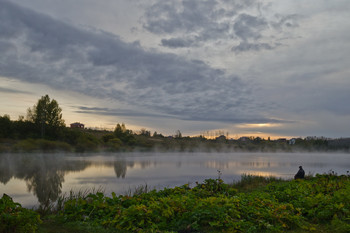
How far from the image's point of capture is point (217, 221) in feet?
25.5

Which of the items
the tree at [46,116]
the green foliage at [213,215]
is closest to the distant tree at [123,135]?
the tree at [46,116]

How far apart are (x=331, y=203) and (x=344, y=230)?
192 centimetres

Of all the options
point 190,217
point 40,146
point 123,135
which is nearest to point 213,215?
point 190,217

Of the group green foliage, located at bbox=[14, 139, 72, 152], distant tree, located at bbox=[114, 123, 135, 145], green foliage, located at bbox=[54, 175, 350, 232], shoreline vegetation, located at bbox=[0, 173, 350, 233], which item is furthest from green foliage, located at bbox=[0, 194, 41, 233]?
distant tree, located at bbox=[114, 123, 135, 145]

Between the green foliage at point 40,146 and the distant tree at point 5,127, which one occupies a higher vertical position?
the distant tree at point 5,127

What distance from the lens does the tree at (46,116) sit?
73.0 m

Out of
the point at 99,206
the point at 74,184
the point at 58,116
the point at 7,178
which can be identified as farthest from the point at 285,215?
the point at 58,116

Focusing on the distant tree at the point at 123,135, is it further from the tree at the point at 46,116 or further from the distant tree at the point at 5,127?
the distant tree at the point at 5,127

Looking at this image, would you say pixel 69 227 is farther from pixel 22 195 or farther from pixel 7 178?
pixel 7 178

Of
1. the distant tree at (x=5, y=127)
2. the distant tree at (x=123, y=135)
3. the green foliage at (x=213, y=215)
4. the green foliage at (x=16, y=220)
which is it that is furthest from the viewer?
the distant tree at (x=123, y=135)

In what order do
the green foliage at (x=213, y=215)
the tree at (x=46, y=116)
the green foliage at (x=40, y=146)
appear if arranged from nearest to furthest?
the green foliage at (x=213, y=215) < the green foliage at (x=40, y=146) < the tree at (x=46, y=116)

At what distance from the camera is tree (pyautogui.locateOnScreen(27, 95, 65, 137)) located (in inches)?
2874

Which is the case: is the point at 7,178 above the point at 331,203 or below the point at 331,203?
below

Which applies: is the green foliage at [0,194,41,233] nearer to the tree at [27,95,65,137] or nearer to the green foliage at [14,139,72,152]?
the green foliage at [14,139,72,152]
